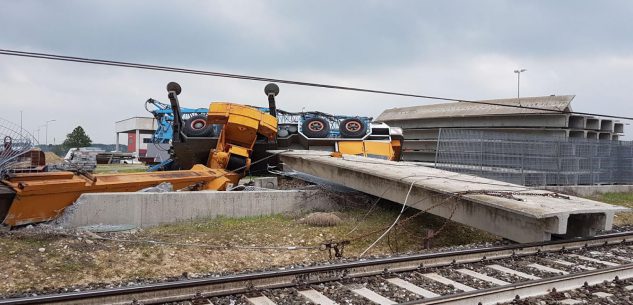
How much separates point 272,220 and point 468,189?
14.4ft

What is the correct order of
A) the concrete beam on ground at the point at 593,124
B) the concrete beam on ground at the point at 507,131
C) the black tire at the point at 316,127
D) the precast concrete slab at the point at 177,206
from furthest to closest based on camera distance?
the concrete beam on ground at the point at 593,124 → the concrete beam on ground at the point at 507,131 → the black tire at the point at 316,127 → the precast concrete slab at the point at 177,206

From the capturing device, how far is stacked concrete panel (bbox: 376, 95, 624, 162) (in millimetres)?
18861

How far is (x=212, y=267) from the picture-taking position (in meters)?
7.35

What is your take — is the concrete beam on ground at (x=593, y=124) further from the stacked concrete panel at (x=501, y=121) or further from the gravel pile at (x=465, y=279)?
the gravel pile at (x=465, y=279)

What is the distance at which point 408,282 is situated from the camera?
5301mm

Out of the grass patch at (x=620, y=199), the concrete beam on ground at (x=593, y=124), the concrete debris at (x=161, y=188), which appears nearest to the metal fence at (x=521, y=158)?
the grass patch at (x=620, y=199)

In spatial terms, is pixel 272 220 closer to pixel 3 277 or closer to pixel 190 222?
pixel 190 222

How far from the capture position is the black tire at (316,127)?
55.2 feet

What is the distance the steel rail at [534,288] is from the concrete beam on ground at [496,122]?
1417cm

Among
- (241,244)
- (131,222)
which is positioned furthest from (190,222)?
(241,244)

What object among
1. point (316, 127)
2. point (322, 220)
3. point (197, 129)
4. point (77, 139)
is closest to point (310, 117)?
point (316, 127)

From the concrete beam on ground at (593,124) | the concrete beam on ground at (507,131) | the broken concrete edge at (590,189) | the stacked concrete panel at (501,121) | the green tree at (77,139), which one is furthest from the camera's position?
the green tree at (77,139)

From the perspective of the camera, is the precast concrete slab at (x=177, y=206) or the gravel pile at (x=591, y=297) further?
the precast concrete slab at (x=177, y=206)

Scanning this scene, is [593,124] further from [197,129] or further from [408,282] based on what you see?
[408,282]
